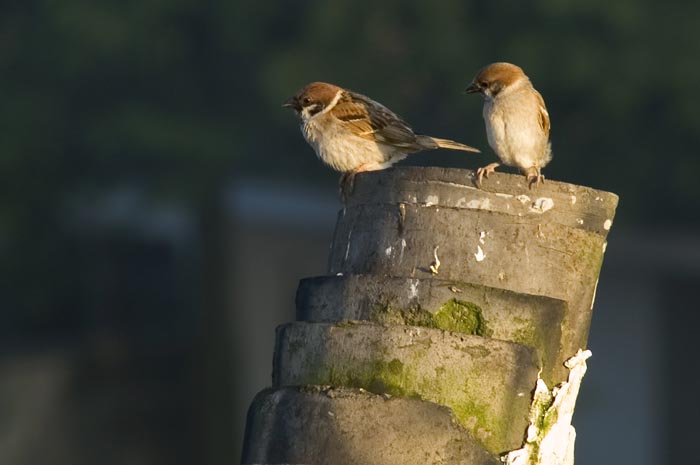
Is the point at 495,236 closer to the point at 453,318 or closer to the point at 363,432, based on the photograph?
the point at 453,318

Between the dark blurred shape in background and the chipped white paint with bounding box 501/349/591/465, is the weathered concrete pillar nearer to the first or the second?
the chipped white paint with bounding box 501/349/591/465

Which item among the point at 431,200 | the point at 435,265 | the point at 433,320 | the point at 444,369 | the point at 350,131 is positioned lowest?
the point at 444,369

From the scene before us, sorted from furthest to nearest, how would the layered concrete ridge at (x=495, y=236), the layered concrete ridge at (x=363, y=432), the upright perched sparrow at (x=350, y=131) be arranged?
the upright perched sparrow at (x=350, y=131) < the layered concrete ridge at (x=495, y=236) < the layered concrete ridge at (x=363, y=432)


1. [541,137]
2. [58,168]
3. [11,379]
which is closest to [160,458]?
[11,379]

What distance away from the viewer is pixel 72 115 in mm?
15445

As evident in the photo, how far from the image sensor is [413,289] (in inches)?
147

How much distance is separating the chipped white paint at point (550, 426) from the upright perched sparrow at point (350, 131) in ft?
7.64

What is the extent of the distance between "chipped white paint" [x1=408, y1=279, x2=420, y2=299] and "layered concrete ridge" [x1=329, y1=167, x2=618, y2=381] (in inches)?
4.7

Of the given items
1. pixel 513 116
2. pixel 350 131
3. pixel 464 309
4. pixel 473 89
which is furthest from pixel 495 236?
pixel 350 131

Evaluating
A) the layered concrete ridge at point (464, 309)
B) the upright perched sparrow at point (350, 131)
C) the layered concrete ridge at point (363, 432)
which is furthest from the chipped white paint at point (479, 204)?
the upright perched sparrow at point (350, 131)

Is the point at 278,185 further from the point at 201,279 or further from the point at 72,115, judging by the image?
the point at 72,115

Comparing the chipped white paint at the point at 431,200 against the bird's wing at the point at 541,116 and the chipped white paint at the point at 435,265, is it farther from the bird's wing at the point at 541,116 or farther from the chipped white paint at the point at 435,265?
the bird's wing at the point at 541,116

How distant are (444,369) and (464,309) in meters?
0.18

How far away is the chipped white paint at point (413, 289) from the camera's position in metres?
3.73
